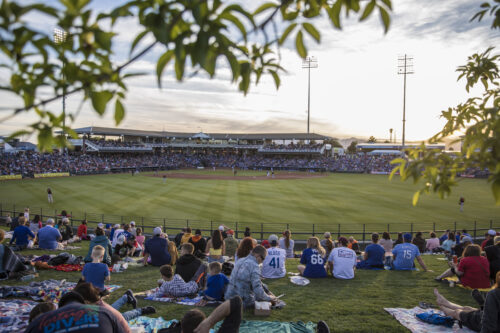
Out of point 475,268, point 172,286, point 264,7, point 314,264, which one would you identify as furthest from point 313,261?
point 264,7

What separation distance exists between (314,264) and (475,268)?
3881 millimetres

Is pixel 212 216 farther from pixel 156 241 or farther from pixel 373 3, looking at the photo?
pixel 373 3

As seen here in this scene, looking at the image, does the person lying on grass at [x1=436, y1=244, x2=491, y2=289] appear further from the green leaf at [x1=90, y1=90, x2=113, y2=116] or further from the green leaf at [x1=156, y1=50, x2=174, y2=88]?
the green leaf at [x1=90, y1=90, x2=113, y2=116]

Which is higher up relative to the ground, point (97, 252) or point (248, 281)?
point (97, 252)

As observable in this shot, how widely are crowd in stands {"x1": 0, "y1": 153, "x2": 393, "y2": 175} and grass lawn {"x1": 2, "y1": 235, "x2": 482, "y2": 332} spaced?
53081 millimetres

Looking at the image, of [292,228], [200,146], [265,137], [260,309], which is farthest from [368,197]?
[200,146]

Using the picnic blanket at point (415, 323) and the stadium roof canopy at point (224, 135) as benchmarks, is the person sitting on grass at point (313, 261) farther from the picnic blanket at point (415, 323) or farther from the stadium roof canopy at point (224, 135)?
the stadium roof canopy at point (224, 135)

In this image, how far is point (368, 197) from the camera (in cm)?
3303

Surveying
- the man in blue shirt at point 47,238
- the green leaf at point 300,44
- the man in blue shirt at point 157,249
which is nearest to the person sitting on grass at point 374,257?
the man in blue shirt at point 157,249

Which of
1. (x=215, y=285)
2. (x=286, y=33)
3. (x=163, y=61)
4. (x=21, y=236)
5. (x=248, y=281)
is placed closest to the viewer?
(x=163, y=61)

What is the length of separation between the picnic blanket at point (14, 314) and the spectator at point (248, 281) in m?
3.63

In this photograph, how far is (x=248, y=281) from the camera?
6398mm

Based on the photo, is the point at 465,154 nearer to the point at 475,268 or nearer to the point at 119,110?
the point at 119,110

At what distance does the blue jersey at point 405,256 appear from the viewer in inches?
398
